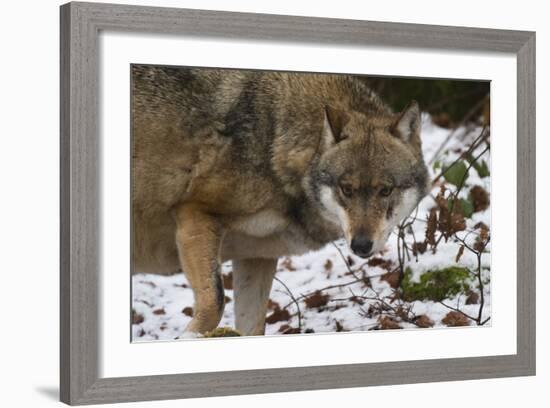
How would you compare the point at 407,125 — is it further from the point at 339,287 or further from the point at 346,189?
the point at 339,287

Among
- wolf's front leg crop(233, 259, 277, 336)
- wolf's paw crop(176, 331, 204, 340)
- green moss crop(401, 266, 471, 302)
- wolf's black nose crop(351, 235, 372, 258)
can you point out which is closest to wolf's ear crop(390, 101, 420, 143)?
wolf's black nose crop(351, 235, 372, 258)

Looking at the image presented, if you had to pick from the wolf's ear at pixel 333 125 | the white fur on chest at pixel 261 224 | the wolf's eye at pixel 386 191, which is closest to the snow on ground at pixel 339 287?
A: the white fur on chest at pixel 261 224

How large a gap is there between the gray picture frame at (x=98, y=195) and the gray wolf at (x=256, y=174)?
0.27 metres

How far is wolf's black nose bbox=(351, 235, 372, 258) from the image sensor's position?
5.27 m

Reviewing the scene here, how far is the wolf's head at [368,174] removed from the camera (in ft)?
17.4

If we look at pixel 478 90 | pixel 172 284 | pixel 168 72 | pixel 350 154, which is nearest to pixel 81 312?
pixel 172 284

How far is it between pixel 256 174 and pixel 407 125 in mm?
878

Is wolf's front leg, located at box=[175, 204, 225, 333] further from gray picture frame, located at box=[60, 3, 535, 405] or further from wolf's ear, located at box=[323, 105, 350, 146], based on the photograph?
wolf's ear, located at box=[323, 105, 350, 146]

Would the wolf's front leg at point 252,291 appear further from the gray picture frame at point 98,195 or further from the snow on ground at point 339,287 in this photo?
the gray picture frame at point 98,195

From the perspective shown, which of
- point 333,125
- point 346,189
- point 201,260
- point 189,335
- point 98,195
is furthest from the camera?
point 333,125

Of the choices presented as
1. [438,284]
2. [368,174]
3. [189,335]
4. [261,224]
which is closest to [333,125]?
[368,174]

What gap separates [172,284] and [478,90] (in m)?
2.07

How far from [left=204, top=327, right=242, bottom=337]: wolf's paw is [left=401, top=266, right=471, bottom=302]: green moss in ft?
3.55

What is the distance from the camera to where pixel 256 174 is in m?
5.38
